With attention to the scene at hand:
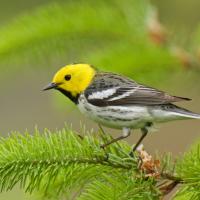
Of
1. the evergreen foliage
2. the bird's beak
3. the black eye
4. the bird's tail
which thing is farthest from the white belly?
the evergreen foliage

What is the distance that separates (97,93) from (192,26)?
455 centimetres

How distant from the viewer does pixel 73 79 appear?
407 cm

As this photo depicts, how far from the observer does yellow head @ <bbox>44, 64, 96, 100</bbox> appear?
158 inches

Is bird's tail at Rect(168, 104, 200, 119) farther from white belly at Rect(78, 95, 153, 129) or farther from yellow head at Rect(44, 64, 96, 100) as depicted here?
yellow head at Rect(44, 64, 96, 100)

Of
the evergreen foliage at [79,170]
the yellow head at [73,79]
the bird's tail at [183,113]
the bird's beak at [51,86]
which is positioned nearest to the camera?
the evergreen foliage at [79,170]

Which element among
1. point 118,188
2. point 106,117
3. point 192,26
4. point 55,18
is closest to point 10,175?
point 118,188

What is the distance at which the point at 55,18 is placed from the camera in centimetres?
373

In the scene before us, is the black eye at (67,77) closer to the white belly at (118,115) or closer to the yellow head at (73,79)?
the yellow head at (73,79)

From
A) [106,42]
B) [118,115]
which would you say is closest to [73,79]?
[106,42]

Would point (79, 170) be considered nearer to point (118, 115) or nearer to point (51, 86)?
point (118, 115)

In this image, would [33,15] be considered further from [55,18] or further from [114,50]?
[114,50]

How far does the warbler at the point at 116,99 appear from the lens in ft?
11.8

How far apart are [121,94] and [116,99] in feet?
0.13

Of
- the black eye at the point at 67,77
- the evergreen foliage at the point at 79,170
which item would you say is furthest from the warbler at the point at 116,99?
the evergreen foliage at the point at 79,170
